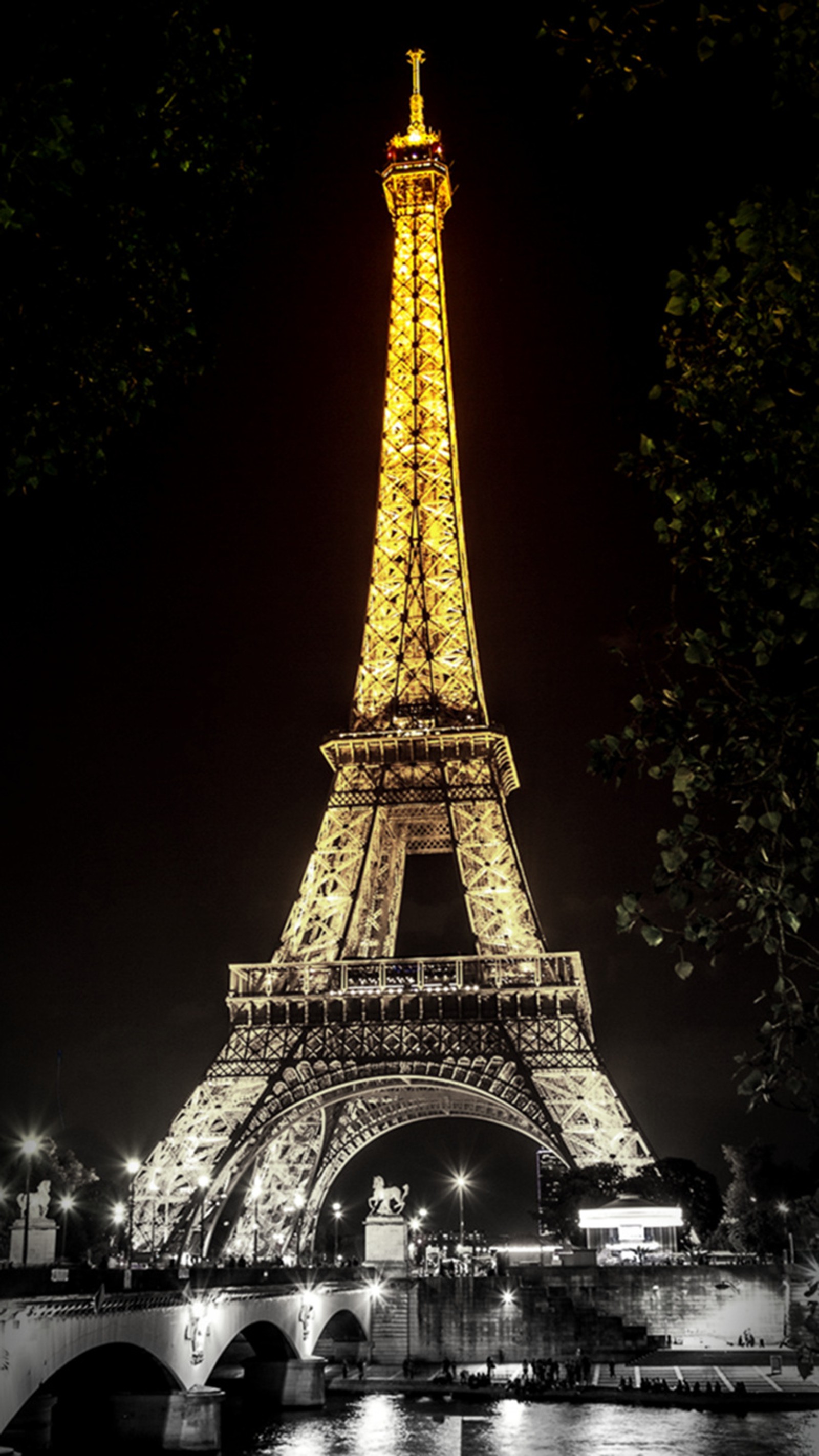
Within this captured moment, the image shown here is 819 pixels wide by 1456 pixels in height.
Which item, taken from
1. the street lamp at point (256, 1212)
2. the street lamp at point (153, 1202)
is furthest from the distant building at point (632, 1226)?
the street lamp at point (153, 1202)

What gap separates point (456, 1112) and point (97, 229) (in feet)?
209

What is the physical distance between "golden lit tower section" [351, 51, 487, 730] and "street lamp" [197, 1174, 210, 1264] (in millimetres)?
22878

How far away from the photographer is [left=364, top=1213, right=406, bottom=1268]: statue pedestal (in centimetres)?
5822

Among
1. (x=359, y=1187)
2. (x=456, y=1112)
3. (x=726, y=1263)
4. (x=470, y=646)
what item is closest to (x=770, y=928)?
(x=726, y=1263)

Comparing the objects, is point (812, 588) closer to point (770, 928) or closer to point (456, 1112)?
point (770, 928)

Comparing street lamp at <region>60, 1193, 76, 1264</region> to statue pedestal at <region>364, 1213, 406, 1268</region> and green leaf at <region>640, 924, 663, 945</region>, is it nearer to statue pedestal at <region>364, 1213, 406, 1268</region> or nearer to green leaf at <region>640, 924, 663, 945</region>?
statue pedestal at <region>364, 1213, 406, 1268</region>

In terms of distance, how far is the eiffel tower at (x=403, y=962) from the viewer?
2120 inches

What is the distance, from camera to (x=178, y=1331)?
1294 inches

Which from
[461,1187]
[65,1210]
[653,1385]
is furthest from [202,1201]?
[461,1187]

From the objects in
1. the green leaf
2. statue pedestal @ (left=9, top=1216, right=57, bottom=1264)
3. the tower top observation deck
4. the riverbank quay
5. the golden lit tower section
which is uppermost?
the tower top observation deck

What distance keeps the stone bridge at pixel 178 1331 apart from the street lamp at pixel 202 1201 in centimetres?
400

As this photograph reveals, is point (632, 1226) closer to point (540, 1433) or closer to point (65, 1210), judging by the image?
point (540, 1433)

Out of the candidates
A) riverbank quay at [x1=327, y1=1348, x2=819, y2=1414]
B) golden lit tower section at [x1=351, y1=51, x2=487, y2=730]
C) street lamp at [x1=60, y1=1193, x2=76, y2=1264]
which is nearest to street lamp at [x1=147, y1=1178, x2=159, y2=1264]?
street lamp at [x1=60, y1=1193, x2=76, y2=1264]

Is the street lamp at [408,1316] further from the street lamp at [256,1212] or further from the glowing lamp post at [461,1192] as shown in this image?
the glowing lamp post at [461,1192]
